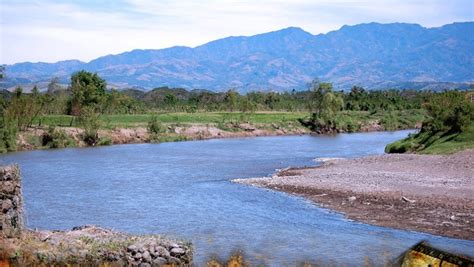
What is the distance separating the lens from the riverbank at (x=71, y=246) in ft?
60.4

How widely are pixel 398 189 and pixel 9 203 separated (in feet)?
76.8

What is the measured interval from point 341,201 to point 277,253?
41.8ft

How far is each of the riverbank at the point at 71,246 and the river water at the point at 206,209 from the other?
1.23 meters

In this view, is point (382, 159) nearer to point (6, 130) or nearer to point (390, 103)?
point (6, 130)

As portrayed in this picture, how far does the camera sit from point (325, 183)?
39812 mm

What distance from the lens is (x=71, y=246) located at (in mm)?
19531

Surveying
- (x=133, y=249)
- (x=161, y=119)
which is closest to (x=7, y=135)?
(x=161, y=119)

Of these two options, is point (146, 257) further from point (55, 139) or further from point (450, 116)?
point (55, 139)

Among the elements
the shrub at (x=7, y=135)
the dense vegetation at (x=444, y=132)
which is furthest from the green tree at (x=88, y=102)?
the dense vegetation at (x=444, y=132)

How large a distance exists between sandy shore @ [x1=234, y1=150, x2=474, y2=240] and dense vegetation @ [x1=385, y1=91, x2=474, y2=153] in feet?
13.5

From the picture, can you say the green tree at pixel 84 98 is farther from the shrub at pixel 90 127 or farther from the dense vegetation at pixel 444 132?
the dense vegetation at pixel 444 132

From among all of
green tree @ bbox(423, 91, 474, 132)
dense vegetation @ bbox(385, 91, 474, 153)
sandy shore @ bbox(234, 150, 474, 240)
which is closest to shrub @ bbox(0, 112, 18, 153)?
sandy shore @ bbox(234, 150, 474, 240)

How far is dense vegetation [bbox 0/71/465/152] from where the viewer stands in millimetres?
80188

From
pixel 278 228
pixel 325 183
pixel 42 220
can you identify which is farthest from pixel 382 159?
pixel 42 220
